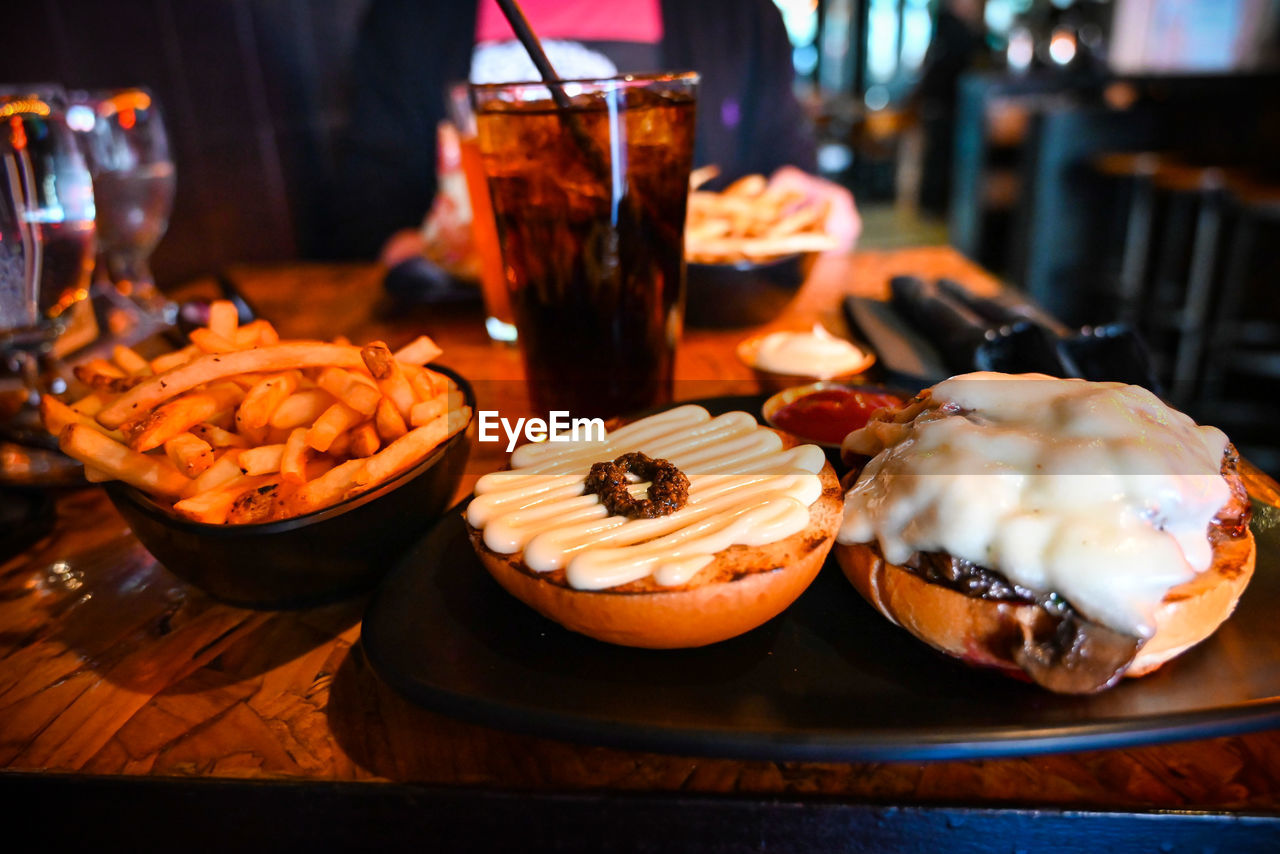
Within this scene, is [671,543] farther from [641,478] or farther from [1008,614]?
[1008,614]

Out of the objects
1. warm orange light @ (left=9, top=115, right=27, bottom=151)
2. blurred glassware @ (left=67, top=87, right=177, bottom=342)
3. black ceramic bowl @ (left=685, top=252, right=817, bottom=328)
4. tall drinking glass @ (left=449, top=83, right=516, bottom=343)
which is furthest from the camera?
blurred glassware @ (left=67, top=87, right=177, bottom=342)

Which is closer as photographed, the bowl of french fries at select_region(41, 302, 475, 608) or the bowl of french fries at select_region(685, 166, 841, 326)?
the bowl of french fries at select_region(41, 302, 475, 608)

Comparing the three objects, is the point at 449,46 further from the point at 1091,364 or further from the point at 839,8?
→ the point at 839,8

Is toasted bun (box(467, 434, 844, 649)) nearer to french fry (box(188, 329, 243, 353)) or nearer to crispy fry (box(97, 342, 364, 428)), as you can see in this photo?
crispy fry (box(97, 342, 364, 428))

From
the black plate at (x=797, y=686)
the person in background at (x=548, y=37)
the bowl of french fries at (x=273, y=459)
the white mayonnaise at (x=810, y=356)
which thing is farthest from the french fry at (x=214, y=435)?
the person in background at (x=548, y=37)

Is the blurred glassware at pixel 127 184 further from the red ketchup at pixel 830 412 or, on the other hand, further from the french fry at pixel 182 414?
the red ketchup at pixel 830 412

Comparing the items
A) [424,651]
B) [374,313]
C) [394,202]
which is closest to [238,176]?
[394,202]

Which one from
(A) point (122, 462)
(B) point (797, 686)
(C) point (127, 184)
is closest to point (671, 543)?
(B) point (797, 686)

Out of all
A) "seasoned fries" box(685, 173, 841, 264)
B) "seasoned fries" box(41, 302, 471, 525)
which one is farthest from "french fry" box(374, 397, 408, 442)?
"seasoned fries" box(685, 173, 841, 264)
